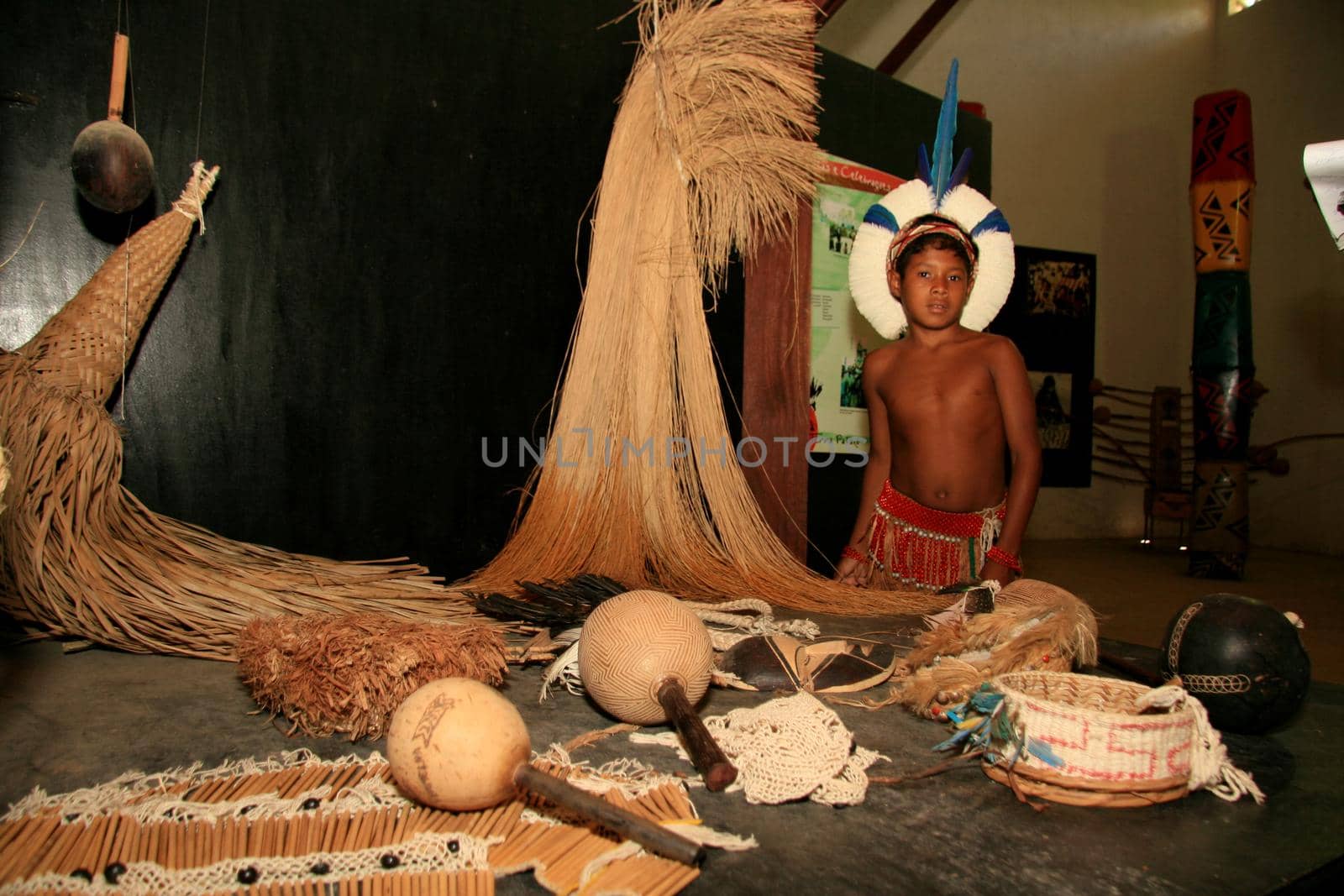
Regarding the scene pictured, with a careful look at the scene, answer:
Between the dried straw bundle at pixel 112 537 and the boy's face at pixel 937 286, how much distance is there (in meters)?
1.36

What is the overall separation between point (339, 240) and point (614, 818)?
1725 millimetres

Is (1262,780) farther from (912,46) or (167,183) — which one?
(912,46)

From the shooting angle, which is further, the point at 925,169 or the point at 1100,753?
the point at 925,169

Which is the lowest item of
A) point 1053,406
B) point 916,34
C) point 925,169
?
point 1053,406

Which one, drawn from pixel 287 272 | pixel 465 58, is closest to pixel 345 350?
pixel 287 272

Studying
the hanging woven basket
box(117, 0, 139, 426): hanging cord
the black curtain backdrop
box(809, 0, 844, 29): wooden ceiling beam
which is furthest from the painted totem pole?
box(117, 0, 139, 426): hanging cord

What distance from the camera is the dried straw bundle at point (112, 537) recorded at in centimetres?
165

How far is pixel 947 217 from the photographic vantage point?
221 centimetres

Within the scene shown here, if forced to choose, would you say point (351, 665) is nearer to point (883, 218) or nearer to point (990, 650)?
point (990, 650)

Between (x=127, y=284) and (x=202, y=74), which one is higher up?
(x=202, y=74)

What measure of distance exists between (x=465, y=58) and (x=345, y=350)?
842 millimetres

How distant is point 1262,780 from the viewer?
3.78ft

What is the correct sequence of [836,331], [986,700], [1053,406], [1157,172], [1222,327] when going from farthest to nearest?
[1157,172] → [1053,406] → [1222,327] → [836,331] → [986,700]

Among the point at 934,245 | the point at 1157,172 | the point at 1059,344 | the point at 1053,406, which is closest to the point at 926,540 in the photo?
the point at 934,245
